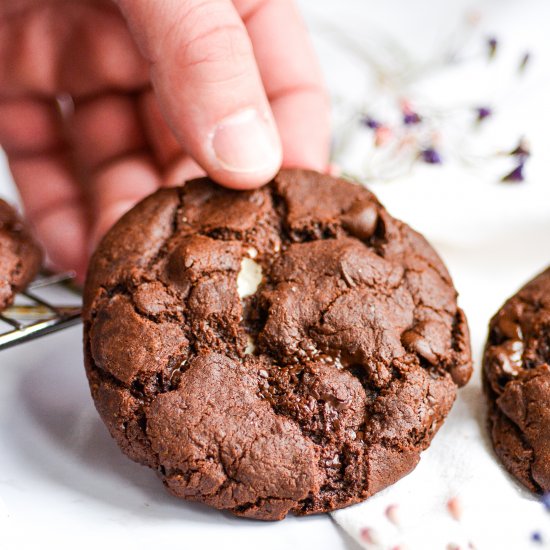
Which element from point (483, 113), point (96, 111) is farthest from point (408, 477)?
point (96, 111)

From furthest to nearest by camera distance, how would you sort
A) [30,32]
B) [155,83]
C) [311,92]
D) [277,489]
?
[311,92]
[30,32]
[155,83]
[277,489]

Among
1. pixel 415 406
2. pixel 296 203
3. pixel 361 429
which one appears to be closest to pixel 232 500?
pixel 361 429

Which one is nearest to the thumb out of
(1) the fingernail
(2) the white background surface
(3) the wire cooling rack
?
(1) the fingernail

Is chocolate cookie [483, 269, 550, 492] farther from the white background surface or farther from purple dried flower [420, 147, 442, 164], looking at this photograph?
purple dried flower [420, 147, 442, 164]

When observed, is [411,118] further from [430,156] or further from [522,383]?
Result: [522,383]

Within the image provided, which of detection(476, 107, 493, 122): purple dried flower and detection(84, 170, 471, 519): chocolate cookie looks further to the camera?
detection(476, 107, 493, 122): purple dried flower

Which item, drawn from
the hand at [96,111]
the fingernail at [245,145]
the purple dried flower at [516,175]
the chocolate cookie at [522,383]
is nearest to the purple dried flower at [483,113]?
the purple dried flower at [516,175]

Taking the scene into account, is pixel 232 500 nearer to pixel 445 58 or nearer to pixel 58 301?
pixel 58 301
